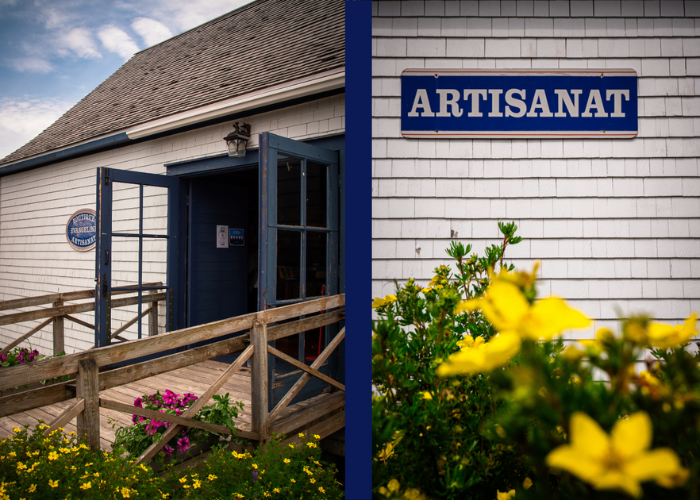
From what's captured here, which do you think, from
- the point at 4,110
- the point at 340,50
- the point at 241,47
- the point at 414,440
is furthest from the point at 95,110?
the point at 414,440

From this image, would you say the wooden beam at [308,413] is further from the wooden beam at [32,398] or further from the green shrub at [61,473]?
the wooden beam at [32,398]

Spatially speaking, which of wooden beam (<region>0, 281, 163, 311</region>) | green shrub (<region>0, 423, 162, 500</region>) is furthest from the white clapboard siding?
green shrub (<region>0, 423, 162, 500</region>)

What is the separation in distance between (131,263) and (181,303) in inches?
41.1

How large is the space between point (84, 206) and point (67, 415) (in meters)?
4.85

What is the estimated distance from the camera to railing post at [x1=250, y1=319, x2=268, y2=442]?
2.58 meters

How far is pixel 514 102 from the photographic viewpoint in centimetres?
291

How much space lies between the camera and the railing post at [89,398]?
1.93 m

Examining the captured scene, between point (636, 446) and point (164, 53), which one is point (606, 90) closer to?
point (636, 446)

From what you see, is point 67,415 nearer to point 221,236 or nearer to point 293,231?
point 293,231

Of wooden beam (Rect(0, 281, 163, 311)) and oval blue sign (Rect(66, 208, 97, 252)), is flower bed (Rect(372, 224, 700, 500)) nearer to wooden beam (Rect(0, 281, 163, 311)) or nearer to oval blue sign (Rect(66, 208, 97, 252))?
wooden beam (Rect(0, 281, 163, 311))

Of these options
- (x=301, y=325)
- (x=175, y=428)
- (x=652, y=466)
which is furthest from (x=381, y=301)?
(x=301, y=325)

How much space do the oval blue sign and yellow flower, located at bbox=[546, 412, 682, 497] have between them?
6.48 m

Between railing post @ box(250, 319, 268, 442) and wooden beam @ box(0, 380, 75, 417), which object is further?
railing post @ box(250, 319, 268, 442)

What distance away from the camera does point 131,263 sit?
5.15 m
